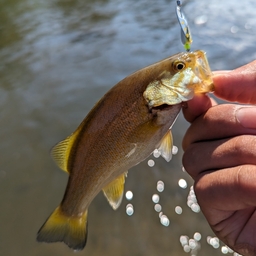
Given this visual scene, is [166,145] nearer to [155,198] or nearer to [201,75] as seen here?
[201,75]

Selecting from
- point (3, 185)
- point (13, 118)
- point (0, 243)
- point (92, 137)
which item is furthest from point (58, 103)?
point (92, 137)

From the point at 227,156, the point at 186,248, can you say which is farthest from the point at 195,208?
the point at 227,156

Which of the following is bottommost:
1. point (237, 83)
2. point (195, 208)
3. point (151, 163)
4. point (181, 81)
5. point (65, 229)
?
point (195, 208)

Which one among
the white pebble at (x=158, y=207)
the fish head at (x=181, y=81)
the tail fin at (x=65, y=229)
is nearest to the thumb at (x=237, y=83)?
the fish head at (x=181, y=81)

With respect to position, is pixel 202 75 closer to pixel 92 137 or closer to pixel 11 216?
pixel 92 137

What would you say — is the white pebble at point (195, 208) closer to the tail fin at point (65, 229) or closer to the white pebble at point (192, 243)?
the white pebble at point (192, 243)

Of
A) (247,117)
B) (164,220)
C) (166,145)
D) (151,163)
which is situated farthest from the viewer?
(151,163)
